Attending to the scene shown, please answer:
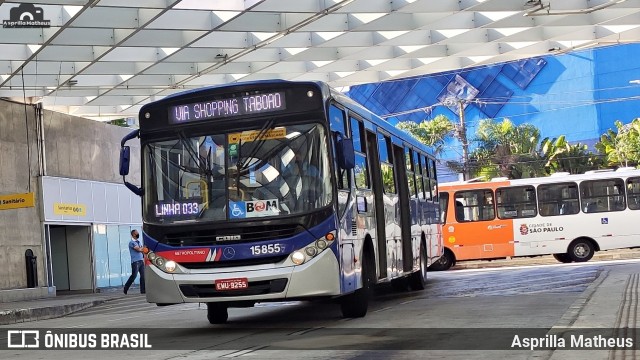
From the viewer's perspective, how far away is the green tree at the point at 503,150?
6656cm

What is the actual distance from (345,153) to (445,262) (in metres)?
20.8

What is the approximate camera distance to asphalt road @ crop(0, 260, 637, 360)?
906cm

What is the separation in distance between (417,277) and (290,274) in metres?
8.26

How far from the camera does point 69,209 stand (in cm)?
3025

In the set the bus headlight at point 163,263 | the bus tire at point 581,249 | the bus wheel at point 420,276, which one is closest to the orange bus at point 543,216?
the bus tire at point 581,249

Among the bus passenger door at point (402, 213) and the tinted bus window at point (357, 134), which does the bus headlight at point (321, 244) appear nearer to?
the tinted bus window at point (357, 134)

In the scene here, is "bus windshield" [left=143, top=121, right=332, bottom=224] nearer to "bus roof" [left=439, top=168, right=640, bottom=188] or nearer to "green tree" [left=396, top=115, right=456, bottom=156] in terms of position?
"bus roof" [left=439, top=168, right=640, bottom=188]

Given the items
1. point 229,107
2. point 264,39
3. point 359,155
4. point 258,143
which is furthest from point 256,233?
point 264,39

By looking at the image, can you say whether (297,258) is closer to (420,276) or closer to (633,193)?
(420,276)

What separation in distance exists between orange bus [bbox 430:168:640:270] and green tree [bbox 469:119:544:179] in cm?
3366

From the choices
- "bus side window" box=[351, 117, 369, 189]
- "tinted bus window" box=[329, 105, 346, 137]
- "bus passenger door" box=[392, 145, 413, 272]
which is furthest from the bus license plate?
"bus passenger door" box=[392, 145, 413, 272]

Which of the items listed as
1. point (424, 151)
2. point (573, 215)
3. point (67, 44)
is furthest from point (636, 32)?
point (67, 44)

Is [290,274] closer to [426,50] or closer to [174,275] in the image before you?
[174,275]

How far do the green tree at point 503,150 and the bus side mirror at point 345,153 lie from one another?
179 ft
